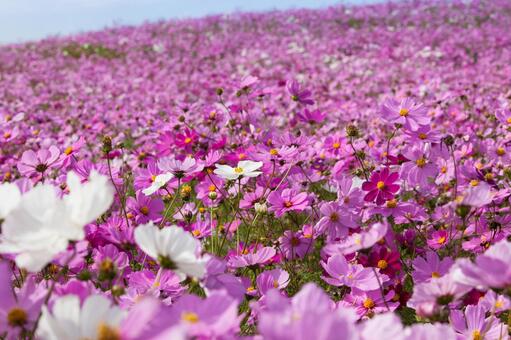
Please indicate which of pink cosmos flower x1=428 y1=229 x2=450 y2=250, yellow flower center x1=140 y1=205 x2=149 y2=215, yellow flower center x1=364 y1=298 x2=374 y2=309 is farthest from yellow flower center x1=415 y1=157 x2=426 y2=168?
yellow flower center x1=140 y1=205 x2=149 y2=215

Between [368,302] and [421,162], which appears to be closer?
[368,302]

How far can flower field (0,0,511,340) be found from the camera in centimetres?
84

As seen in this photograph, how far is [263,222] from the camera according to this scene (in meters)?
2.17

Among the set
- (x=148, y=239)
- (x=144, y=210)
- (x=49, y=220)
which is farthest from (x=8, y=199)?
(x=144, y=210)

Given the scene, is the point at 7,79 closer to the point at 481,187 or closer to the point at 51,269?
the point at 51,269

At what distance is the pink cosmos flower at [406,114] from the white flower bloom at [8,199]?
149 centimetres

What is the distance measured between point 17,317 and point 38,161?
1.16 m

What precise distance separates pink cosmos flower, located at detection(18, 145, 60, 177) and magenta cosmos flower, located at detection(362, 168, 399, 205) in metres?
1.15

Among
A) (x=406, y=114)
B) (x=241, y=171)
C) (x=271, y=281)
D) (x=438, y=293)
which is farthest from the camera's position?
(x=406, y=114)

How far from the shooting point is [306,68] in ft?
30.6

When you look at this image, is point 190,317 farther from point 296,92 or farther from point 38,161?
point 296,92

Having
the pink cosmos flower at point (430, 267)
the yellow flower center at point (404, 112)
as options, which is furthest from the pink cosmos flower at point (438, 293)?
the yellow flower center at point (404, 112)

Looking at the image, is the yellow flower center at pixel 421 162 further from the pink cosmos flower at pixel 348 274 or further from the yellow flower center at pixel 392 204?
the pink cosmos flower at pixel 348 274

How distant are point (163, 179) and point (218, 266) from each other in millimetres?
734
